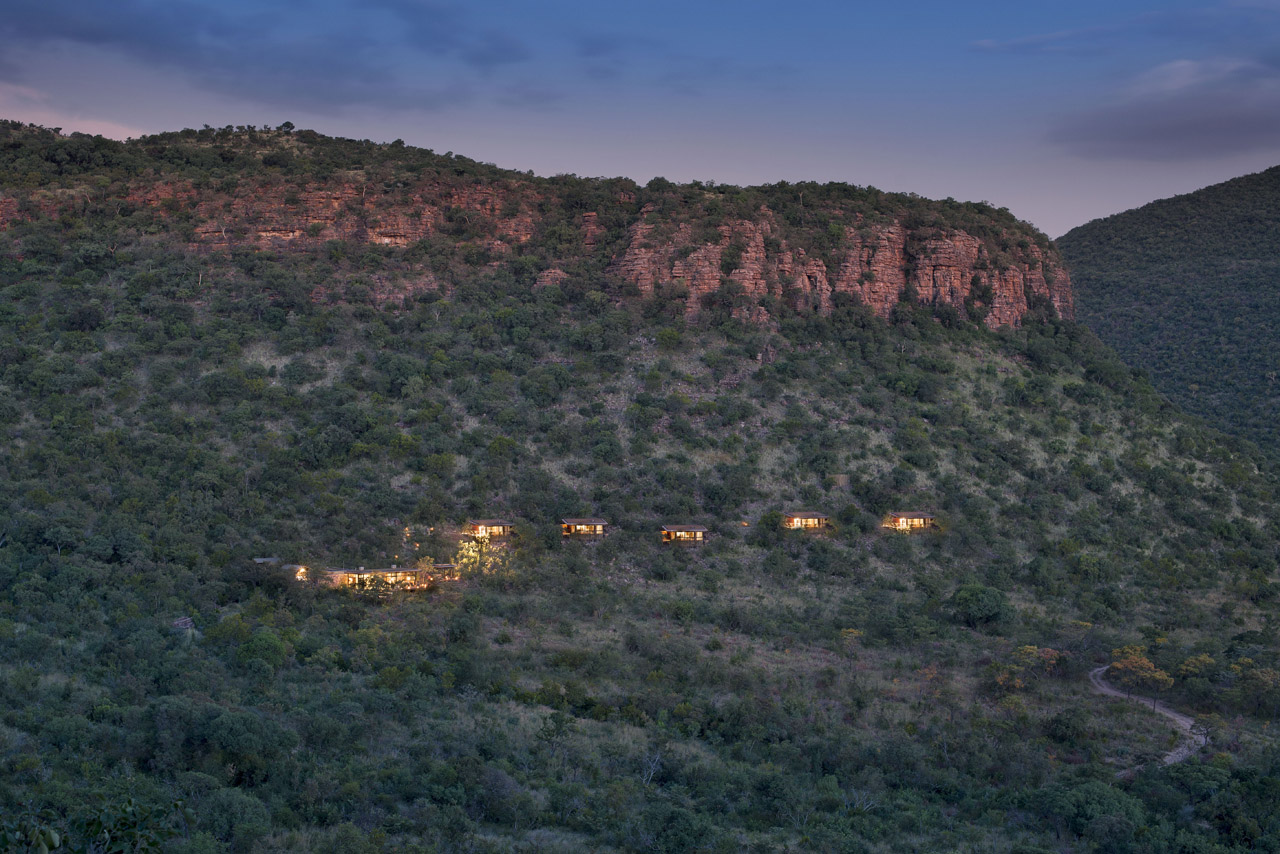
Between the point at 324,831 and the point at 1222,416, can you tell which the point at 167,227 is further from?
the point at 1222,416

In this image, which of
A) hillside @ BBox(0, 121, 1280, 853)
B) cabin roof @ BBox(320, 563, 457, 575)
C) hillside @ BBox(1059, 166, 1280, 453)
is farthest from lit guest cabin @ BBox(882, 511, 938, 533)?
hillside @ BBox(1059, 166, 1280, 453)

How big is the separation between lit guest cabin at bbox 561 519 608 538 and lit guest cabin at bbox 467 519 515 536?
2.18 meters

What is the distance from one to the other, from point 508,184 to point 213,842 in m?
45.5

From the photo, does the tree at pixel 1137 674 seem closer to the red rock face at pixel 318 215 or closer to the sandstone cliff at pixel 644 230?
the sandstone cliff at pixel 644 230

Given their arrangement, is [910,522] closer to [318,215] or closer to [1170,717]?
[1170,717]

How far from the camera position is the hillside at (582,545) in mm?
21781

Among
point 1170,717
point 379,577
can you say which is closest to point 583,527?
point 379,577

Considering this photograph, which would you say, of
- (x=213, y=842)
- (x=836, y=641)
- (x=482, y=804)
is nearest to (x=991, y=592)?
(x=836, y=641)

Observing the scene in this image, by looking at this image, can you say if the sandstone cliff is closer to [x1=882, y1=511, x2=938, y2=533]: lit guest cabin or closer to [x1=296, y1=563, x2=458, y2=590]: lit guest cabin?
[x1=882, y1=511, x2=938, y2=533]: lit guest cabin

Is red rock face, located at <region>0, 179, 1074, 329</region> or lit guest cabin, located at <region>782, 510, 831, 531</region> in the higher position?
red rock face, located at <region>0, 179, 1074, 329</region>

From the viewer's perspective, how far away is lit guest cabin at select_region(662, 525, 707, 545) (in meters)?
38.9

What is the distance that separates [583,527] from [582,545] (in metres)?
1.17

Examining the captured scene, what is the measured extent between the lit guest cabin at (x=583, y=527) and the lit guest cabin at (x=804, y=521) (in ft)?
24.7

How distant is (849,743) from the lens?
2564cm
